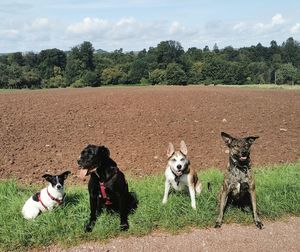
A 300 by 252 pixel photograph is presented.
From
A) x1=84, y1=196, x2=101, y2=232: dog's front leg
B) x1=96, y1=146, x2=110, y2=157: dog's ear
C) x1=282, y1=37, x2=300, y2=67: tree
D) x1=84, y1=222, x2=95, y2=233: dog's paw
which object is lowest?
x1=84, y1=222, x2=95, y2=233: dog's paw

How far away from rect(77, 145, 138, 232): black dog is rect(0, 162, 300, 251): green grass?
0.57 ft

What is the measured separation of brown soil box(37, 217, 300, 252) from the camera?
576cm

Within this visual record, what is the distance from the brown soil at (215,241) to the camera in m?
5.76

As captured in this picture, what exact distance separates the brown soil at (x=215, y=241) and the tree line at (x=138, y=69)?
6316 cm

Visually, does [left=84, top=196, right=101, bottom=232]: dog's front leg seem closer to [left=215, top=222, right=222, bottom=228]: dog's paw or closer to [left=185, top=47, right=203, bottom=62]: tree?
[left=215, top=222, right=222, bottom=228]: dog's paw

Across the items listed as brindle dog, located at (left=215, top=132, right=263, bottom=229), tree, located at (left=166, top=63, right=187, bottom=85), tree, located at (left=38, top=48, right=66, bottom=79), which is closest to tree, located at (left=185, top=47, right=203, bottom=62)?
tree, located at (left=166, top=63, right=187, bottom=85)

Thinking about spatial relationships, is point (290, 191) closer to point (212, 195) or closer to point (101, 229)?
point (212, 195)

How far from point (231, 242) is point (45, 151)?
7.19 m

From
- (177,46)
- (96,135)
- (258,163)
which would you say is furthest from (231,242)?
(177,46)

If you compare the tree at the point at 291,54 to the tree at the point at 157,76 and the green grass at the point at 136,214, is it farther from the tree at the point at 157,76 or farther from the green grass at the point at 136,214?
the green grass at the point at 136,214

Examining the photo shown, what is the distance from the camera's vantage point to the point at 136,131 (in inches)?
568

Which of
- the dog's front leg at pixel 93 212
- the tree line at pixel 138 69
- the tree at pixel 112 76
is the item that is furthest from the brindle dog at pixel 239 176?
the tree at pixel 112 76

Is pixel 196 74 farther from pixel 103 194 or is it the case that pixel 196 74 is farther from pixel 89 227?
pixel 89 227

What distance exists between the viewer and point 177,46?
95188mm
